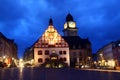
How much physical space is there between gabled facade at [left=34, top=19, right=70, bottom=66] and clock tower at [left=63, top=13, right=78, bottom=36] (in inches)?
1866

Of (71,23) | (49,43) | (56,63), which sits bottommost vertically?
(56,63)

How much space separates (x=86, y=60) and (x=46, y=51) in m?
29.1

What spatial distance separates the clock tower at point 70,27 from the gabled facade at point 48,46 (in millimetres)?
47402

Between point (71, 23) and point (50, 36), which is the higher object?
point (71, 23)

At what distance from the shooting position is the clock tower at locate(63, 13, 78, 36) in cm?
16140

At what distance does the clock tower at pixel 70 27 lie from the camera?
16140 centimetres

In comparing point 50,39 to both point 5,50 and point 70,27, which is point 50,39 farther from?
point 70,27

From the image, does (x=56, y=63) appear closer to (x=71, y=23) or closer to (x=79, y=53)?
(x=79, y=53)

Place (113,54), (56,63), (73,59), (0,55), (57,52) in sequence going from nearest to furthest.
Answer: (0,55), (56,63), (57,52), (113,54), (73,59)

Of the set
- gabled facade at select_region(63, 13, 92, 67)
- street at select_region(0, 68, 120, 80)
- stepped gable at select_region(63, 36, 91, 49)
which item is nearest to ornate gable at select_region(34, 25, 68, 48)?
gabled facade at select_region(63, 13, 92, 67)

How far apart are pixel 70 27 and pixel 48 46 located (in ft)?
179

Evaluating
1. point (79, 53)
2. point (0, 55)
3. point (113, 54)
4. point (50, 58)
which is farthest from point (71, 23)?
point (0, 55)

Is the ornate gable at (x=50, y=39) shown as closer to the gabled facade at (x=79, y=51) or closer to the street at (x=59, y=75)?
the gabled facade at (x=79, y=51)

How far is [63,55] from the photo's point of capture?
114250mm
